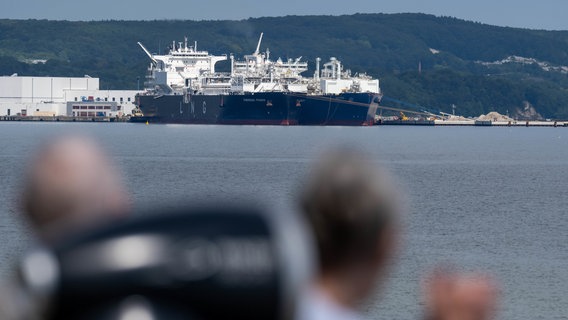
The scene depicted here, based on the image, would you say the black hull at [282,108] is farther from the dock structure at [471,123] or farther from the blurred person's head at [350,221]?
the blurred person's head at [350,221]

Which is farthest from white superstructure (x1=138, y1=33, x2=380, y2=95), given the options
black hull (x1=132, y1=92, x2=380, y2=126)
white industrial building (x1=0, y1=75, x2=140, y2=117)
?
white industrial building (x1=0, y1=75, x2=140, y2=117)

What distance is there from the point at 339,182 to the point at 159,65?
10870 centimetres

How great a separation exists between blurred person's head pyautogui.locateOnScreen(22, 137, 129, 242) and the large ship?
303ft

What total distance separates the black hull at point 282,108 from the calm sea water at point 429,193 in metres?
13.2

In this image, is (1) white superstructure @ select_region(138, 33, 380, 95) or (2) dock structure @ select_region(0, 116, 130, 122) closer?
(1) white superstructure @ select_region(138, 33, 380, 95)

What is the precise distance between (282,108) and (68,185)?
94840mm

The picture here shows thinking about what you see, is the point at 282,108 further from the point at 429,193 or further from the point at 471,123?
the point at 471,123

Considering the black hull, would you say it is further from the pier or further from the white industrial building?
the pier

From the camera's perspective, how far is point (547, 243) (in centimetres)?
2603

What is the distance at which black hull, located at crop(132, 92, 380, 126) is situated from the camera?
95.2m

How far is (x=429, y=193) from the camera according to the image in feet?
129

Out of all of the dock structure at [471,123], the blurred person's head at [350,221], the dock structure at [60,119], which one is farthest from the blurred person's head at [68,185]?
the dock structure at [471,123]

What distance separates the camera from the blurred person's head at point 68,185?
1665 mm

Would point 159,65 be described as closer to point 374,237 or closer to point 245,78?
point 245,78
